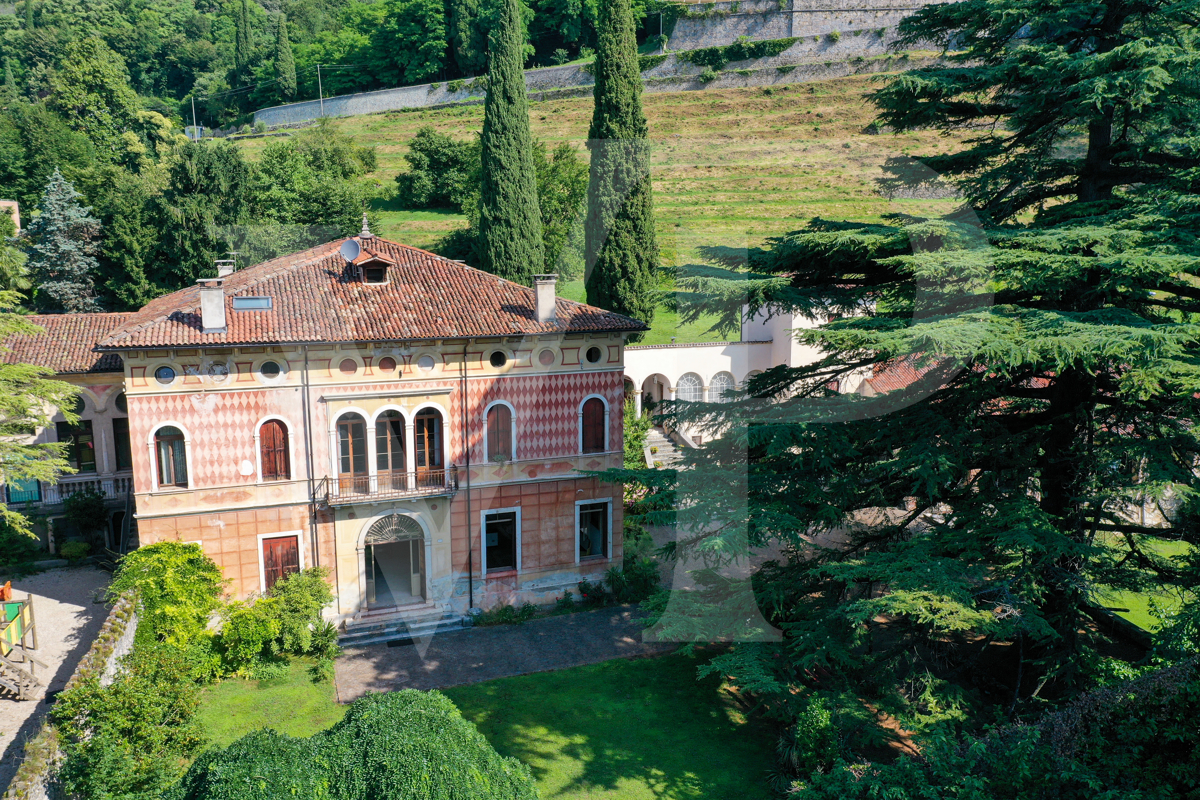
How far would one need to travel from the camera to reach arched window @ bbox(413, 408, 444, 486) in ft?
66.3

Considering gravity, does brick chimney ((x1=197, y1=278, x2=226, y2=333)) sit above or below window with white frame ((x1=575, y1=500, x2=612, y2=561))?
above

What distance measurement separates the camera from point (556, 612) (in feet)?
69.4

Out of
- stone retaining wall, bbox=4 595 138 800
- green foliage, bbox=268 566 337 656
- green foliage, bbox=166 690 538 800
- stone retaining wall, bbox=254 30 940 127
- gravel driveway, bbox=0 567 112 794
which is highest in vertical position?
stone retaining wall, bbox=254 30 940 127

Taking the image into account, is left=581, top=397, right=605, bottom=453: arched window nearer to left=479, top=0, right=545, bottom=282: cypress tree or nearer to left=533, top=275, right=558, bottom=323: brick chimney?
left=533, top=275, right=558, bottom=323: brick chimney

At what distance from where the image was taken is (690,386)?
34875mm

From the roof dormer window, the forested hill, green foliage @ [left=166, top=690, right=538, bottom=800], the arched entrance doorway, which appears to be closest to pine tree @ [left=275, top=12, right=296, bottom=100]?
the forested hill

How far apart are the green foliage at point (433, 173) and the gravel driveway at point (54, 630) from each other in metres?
35.9

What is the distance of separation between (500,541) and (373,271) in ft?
25.9

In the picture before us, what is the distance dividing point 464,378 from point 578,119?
58.3m

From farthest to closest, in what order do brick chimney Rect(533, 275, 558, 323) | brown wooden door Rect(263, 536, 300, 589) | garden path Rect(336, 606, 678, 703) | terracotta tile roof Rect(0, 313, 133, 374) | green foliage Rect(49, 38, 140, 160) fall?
green foliage Rect(49, 38, 140, 160) < terracotta tile roof Rect(0, 313, 133, 374) < brick chimney Rect(533, 275, 558, 323) < brown wooden door Rect(263, 536, 300, 589) < garden path Rect(336, 606, 678, 703)

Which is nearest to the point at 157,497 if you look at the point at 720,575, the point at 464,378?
the point at 464,378

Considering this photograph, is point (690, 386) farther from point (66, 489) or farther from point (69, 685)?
point (69, 685)

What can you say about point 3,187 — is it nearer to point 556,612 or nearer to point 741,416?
point 556,612

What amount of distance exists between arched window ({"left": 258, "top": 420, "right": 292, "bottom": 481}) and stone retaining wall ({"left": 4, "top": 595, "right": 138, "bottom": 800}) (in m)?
3.96
